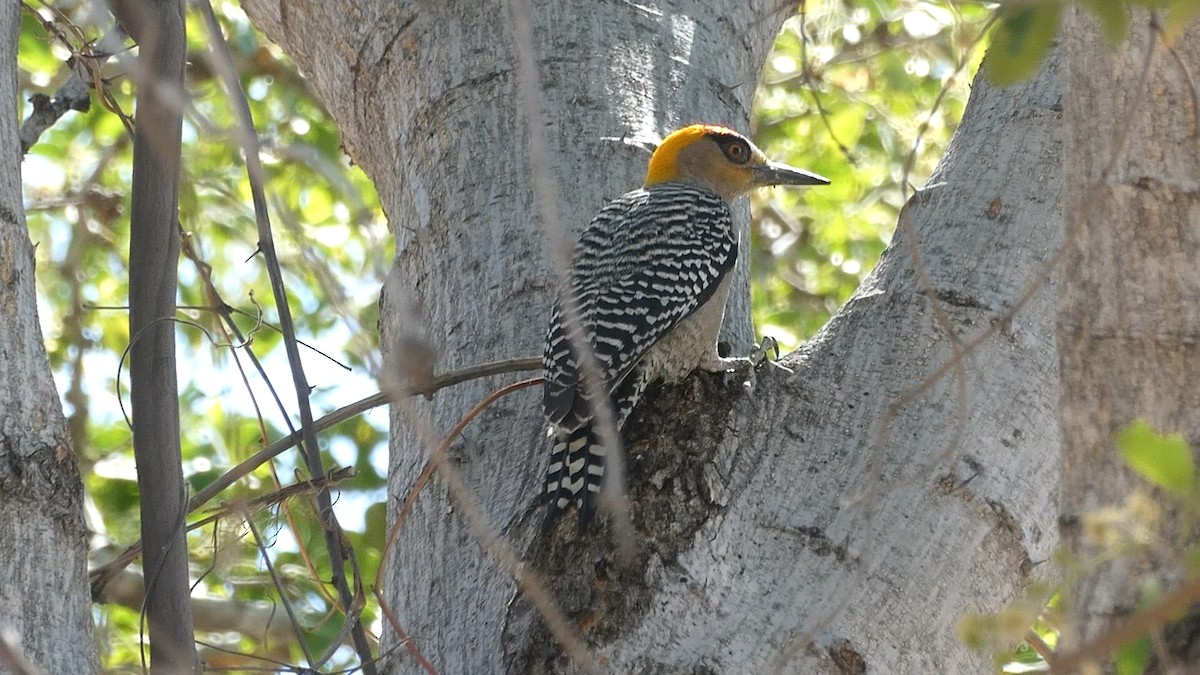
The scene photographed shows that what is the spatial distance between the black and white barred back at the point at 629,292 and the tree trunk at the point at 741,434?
125 mm

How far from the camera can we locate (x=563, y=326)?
3150mm

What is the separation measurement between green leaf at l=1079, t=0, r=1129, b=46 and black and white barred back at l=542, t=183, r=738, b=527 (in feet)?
5.71

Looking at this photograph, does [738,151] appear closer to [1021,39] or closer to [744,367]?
[744,367]

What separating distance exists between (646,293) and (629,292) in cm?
5

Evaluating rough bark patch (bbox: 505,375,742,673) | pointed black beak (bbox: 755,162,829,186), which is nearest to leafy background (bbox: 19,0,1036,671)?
pointed black beak (bbox: 755,162,829,186)

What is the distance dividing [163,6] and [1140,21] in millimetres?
1533

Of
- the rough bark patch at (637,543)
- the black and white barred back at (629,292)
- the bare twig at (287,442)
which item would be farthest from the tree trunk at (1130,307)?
the black and white barred back at (629,292)

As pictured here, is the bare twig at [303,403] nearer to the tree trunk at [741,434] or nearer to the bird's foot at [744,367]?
the tree trunk at [741,434]

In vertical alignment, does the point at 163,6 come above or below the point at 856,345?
above

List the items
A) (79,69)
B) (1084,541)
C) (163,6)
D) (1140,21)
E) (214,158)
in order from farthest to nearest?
(214,158), (79,69), (163,6), (1140,21), (1084,541)

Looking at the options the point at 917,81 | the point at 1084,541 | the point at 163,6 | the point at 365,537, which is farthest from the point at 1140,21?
the point at 917,81

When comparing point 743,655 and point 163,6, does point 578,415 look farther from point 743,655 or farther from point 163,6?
point 163,6

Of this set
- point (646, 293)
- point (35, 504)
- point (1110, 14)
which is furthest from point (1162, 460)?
point (646, 293)

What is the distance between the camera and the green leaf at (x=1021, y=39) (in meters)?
1.51
